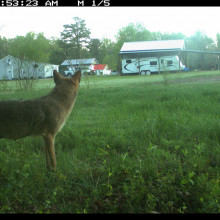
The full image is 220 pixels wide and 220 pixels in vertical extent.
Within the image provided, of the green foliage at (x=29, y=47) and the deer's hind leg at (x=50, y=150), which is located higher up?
the green foliage at (x=29, y=47)

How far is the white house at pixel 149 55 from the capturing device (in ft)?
142

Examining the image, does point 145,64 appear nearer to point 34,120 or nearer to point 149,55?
point 149,55

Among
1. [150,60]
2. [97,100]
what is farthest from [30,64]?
[150,60]

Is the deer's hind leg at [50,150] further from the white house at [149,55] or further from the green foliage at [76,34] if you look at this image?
the white house at [149,55]

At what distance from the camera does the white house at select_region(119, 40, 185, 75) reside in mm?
43375

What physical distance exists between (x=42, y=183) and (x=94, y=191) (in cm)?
77

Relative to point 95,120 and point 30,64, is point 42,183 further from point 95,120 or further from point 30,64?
point 30,64

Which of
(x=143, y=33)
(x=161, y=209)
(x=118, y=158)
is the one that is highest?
(x=143, y=33)

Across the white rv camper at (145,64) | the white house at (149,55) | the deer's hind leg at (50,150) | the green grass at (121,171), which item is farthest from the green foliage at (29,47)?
the white rv camper at (145,64)

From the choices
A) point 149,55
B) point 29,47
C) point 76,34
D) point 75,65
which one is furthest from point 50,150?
point 149,55

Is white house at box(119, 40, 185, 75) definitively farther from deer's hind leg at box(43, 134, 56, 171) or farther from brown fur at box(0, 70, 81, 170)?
deer's hind leg at box(43, 134, 56, 171)

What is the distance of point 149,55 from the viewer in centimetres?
4516

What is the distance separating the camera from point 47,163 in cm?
396

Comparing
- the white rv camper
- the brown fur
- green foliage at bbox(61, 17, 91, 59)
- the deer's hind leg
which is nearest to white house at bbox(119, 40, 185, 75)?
the white rv camper
